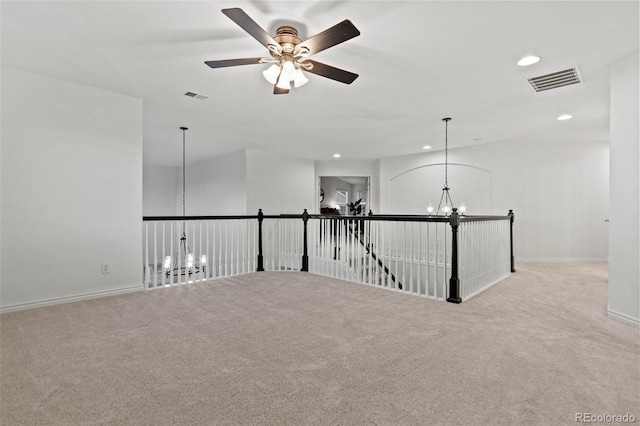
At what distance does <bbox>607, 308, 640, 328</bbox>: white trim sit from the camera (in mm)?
2797

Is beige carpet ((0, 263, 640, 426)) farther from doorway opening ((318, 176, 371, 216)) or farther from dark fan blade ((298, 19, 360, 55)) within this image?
doorway opening ((318, 176, 371, 216))

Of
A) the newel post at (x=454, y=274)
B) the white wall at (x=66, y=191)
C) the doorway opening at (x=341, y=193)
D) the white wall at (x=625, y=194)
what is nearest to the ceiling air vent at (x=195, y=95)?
the white wall at (x=66, y=191)

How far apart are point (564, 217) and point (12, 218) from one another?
9379 millimetres

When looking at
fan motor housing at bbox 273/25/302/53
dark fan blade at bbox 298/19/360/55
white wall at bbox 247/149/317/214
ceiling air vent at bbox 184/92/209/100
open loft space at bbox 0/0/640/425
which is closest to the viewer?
open loft space at bbox 0/0/640/425

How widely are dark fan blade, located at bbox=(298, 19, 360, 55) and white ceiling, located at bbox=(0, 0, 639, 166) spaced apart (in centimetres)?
28

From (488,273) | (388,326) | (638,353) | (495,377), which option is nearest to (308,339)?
(388,326)

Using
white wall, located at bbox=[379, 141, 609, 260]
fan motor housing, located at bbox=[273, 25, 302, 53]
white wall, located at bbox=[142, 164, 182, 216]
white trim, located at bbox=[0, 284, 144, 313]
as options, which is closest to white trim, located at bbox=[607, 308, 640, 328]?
fan motor housing, located at bbox=[273, 25, 302, 53]

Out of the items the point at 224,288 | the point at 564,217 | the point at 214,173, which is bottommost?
the point at 224,288

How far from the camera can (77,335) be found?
8.63 feet

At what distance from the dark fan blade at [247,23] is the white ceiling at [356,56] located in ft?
0.93

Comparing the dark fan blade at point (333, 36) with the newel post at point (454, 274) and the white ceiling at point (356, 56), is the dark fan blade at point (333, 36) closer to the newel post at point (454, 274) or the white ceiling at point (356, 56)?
the white ceiling at point (356, 56)

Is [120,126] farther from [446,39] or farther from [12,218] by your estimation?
[446,39]

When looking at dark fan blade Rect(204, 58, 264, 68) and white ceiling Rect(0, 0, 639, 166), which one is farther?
dark fan blade Rect(204, 58, 264, 68)

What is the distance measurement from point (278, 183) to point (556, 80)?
5.99 meters
